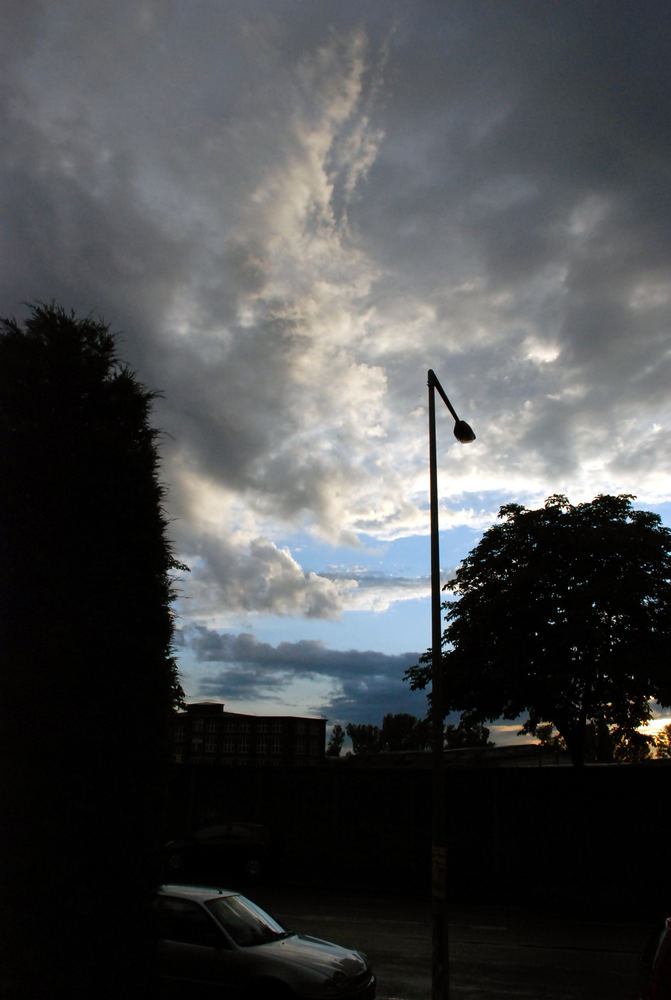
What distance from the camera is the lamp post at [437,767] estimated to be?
30.7 ft

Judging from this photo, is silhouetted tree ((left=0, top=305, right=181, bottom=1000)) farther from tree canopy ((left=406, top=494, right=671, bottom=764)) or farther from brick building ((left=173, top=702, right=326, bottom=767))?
brick building ((left=173, top=702, right=326, bottom=767))

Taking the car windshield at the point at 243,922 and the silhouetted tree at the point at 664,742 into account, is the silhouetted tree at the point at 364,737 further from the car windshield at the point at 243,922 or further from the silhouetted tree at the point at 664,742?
the car windshield at the point at 243,922

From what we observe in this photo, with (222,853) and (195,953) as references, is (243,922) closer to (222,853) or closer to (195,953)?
(195,953)

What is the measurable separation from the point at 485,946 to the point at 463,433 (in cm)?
1004

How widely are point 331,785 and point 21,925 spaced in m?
22.0

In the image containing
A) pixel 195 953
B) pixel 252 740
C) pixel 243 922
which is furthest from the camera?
pixel 252 740

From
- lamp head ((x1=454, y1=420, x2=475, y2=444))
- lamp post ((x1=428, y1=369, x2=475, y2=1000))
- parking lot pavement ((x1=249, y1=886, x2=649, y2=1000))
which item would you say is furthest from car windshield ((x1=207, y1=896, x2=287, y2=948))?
lamp head ((x1=454, y1=420, x2=475, y2=444))

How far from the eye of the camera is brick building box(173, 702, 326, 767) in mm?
38781

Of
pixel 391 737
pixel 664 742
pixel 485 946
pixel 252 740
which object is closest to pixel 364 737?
pixel 391 737

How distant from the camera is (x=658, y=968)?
→ 5957 mm

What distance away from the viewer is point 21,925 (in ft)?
19.4

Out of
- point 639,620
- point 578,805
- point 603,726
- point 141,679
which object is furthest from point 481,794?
point 141,679

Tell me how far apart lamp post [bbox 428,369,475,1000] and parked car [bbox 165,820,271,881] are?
46.1 ft

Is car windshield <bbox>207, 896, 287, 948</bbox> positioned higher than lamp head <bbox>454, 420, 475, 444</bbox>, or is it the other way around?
lamp head <bbox>454, 420, 475, 444</bbox>
